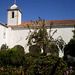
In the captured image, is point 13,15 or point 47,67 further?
point 13,15

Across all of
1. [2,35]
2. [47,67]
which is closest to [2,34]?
[2,35]

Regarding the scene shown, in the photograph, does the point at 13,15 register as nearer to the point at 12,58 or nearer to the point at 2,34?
the point at 2,34

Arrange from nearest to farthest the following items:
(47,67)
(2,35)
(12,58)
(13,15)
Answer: (47,67) → (12,58) → (2,35) → (13,15)

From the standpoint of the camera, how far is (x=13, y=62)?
5.43m

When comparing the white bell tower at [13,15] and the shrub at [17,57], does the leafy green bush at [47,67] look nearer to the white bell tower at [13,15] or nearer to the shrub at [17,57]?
the shrub at [17,57]

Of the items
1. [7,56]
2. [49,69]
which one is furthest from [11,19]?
[49,69]

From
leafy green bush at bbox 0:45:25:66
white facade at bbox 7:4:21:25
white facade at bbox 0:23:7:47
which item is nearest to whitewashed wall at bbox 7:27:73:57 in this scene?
white facade at bbox 0:23:7:47

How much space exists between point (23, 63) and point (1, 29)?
441 inches

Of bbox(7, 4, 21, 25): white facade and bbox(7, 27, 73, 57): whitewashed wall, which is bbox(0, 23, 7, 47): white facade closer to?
bbox(7, 27, 73, 57): whitewashed wall

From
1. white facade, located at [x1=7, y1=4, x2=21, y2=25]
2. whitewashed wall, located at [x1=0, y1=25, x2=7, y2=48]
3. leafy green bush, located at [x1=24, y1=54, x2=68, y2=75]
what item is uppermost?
white facade, located at [x1=7, y1=4, x2=21, y2=25]

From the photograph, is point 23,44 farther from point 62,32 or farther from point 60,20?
point 60,20

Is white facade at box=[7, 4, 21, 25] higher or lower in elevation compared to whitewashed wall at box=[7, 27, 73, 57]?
higher

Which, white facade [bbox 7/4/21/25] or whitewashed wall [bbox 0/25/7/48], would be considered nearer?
whitewashed wall [bbox 0/25/7/48]

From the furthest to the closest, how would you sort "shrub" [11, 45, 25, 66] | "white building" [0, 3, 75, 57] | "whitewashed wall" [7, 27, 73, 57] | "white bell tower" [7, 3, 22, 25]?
"white bell tower" [7, 3, 22, 25] < "whitewashed wall" [7, 27, 73, 57] < "white building" [0, 3, 75, 57] < "shrub" [11, 45, 25, 66]
